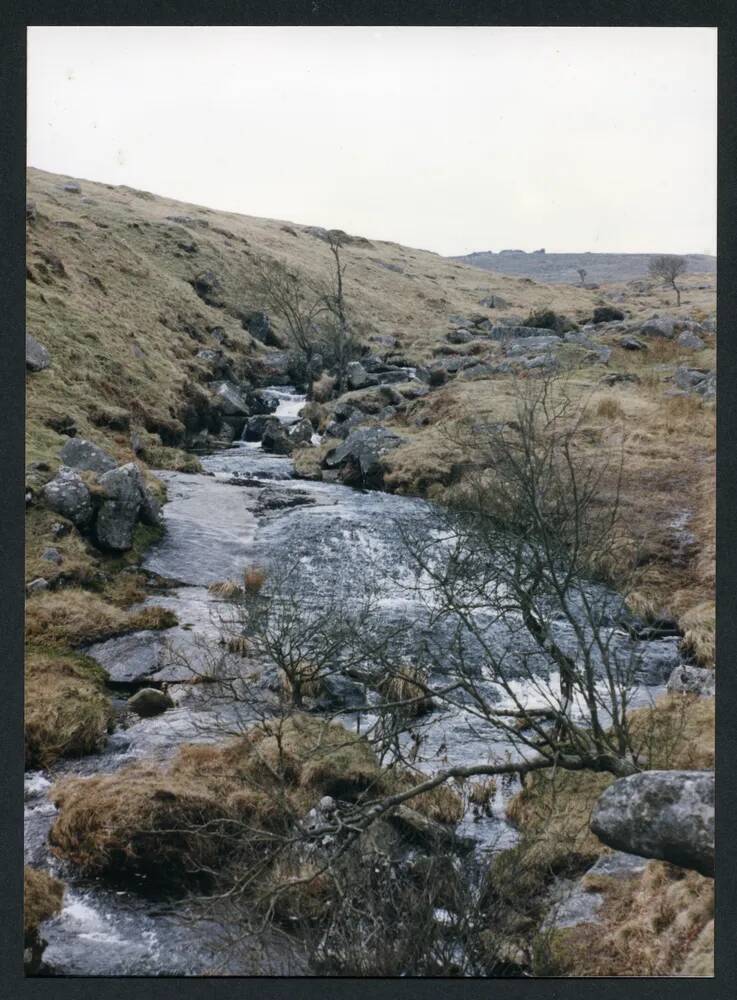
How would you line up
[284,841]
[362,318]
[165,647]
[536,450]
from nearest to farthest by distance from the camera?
[284,841] < [165,647] < [536,450] < [362,318]

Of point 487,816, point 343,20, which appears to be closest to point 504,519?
point 487,816

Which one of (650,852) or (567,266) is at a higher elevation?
(567,266)

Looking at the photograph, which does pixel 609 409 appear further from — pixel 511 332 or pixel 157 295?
pixel 157 295

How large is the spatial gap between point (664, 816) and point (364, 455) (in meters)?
5.21

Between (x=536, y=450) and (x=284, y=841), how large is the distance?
381cm

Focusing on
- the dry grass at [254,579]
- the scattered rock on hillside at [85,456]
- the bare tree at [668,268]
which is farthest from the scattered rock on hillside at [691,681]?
the scattered rock on hillside at [85,456]

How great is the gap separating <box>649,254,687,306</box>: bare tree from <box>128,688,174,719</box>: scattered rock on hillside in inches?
210

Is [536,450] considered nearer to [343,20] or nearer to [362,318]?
[362,318]

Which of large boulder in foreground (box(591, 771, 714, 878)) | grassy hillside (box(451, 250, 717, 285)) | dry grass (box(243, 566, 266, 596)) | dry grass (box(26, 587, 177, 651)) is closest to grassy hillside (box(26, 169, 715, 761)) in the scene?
dry grass (box(26, 587, 177, 651))

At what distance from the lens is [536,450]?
7.66m

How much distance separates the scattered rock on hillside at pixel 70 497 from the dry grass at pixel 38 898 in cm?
290

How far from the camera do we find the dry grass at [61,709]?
6.54 m

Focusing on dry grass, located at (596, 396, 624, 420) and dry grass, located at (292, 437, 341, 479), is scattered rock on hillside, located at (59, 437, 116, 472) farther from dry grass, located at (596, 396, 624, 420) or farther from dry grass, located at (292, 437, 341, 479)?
dry grass, located at (596, 396, 624, 420)

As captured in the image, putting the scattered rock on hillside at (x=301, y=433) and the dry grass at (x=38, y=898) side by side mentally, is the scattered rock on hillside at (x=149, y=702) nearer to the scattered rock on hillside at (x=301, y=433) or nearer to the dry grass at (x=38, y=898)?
the dry grass at (x=38, y=898)
